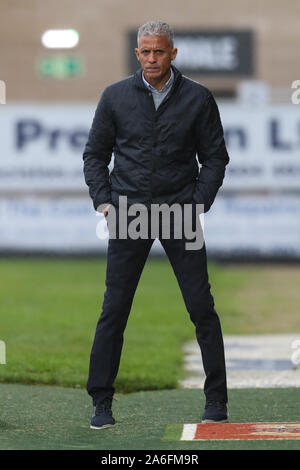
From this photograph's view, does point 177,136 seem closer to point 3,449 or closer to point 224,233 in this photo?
point 3,449

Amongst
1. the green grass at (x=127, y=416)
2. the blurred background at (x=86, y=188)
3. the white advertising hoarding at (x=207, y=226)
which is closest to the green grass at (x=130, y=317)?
the blurred background at (x=86, y=188)

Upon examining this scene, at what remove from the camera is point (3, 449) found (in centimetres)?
465

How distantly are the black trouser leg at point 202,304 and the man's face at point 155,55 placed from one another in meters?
0.84

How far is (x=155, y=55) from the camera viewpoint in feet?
17.2

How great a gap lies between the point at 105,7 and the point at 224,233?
1490 cm

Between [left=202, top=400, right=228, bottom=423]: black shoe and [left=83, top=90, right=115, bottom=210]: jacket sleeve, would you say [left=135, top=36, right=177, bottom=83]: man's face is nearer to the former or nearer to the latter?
[left=83, top=90, right=115, bottom=210]: jacket sleeve

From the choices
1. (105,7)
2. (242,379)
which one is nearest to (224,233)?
(242,379)

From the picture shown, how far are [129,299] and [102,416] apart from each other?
0.61 metres

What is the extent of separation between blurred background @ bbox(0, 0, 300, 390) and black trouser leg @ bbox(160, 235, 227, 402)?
2.01 meters

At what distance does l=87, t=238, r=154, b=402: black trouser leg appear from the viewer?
17.7ft

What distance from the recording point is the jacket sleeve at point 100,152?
17.7 feet

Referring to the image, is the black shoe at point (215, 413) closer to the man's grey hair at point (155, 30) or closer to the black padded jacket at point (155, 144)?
the black padded jacket at point (155, 144)

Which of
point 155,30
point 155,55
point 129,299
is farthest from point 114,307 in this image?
point 155,30
